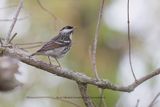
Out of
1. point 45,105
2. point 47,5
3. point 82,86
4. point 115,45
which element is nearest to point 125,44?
point 115,45

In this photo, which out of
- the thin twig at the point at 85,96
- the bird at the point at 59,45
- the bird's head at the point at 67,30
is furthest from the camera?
the bird's head at the point at 67,30

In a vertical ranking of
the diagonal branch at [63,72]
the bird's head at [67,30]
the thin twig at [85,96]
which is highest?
the diagonal branch at [63,72]

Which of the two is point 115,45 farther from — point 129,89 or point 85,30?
point 129,89

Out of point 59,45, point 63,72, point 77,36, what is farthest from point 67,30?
point 77,36

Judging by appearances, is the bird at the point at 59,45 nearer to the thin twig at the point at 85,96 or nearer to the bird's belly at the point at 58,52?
the bird's belly at the point at 58,52

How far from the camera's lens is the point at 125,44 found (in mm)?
8281

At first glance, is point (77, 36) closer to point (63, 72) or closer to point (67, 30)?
point (67, 30)

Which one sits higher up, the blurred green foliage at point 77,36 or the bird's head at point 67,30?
the bird's head at point 67,30

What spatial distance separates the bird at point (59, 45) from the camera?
3719 millimetres

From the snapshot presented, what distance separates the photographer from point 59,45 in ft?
12.7

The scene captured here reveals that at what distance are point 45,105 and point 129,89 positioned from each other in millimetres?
4172

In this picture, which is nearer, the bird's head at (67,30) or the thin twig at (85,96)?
the thin twig at (85,96)

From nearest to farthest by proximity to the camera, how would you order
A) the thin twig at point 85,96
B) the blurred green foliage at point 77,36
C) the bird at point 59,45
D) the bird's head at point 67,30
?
the thin twig at point 85,96 < the bird at point 59,45 < the bird's head at point 67,30 < the blurred green foliage at point 77,36

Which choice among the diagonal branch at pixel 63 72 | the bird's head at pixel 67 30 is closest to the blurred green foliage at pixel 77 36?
the bird's head at pixel 67 30
